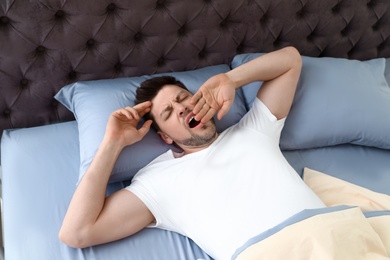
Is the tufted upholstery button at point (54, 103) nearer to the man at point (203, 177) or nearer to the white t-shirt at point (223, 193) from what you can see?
the man at point (203, 177)

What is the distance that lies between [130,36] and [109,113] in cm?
29

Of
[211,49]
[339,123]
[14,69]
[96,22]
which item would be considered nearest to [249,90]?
[211,49]

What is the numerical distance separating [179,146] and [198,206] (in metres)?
0.24

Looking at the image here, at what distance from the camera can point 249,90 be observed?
142 cm

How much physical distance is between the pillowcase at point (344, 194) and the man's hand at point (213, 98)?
0.39 meters

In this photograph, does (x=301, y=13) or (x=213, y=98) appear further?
(x=301, y=13)

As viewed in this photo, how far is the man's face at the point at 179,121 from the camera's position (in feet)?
3.73

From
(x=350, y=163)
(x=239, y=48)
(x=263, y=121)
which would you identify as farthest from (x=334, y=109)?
(x=239, y=48)

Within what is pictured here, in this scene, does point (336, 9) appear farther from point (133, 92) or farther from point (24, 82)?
point (24, 82)

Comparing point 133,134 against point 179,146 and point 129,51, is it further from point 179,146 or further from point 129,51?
point 129,51

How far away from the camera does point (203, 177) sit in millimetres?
1085

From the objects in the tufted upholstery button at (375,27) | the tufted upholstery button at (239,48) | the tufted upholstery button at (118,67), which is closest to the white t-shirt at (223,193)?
the tufted upholstery button at (118,67)

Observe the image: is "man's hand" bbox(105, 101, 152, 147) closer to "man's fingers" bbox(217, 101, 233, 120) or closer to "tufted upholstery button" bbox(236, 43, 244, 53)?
"man's fingers" bbox(217, 101, 233, 120)

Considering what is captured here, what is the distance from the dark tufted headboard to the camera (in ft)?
3.82
